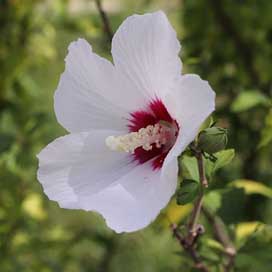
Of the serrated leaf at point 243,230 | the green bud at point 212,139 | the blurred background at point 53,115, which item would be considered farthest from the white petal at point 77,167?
the blurred background at point 53,115

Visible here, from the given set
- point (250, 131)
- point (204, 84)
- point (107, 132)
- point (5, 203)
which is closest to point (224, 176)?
point (250, 131)

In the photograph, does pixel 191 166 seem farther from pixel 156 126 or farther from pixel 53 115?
pixel 53 115

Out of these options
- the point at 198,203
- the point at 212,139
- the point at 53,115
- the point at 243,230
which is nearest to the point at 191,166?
the point at 198,203

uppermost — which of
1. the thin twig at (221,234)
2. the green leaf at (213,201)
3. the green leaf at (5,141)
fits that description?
the green leaf at (213,201)

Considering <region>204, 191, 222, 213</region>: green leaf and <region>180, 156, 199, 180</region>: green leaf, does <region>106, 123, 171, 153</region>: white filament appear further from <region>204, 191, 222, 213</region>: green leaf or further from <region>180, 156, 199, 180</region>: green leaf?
<region>204, 191, 222, 213</region>: green leaf

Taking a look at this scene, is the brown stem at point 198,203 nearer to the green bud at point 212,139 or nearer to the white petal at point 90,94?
the green bud at point 212,139

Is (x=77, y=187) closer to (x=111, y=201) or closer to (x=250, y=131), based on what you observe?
(x=111, y=201)
